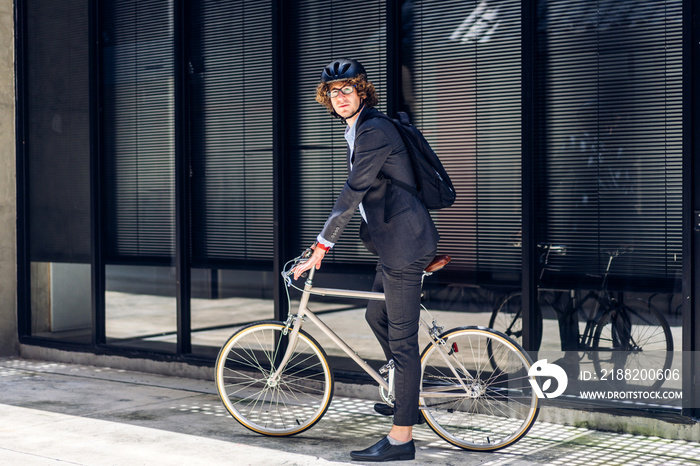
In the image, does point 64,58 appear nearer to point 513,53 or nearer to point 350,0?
point 350,0

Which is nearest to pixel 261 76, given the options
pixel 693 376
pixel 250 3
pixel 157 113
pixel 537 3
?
pixel 250 3

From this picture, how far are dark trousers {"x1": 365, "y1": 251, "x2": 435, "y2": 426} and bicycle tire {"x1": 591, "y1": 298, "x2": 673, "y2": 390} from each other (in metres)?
1.49

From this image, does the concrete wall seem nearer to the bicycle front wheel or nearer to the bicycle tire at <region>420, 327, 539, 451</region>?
the bicycle front wheel

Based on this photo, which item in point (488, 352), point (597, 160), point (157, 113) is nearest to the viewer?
point (488, 352)

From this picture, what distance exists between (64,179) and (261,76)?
7.95 ft

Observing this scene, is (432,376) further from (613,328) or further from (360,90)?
(360,90)

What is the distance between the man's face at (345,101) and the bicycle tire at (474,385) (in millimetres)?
1344

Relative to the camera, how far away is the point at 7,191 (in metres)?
7.94

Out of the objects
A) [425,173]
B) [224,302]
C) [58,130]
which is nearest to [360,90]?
[425,173]

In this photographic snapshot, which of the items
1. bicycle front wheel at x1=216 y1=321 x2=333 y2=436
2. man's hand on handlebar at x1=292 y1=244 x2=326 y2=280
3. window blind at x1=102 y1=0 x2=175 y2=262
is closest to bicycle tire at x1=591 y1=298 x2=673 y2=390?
bicycle front wheel at x1=216 y1=321 x2=333 y2=436

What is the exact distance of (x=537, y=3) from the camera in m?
5.36

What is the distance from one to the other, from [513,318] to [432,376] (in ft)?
3.62

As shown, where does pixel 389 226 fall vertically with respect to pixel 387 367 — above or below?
above

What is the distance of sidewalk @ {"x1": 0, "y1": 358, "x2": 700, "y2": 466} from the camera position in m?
4.47
